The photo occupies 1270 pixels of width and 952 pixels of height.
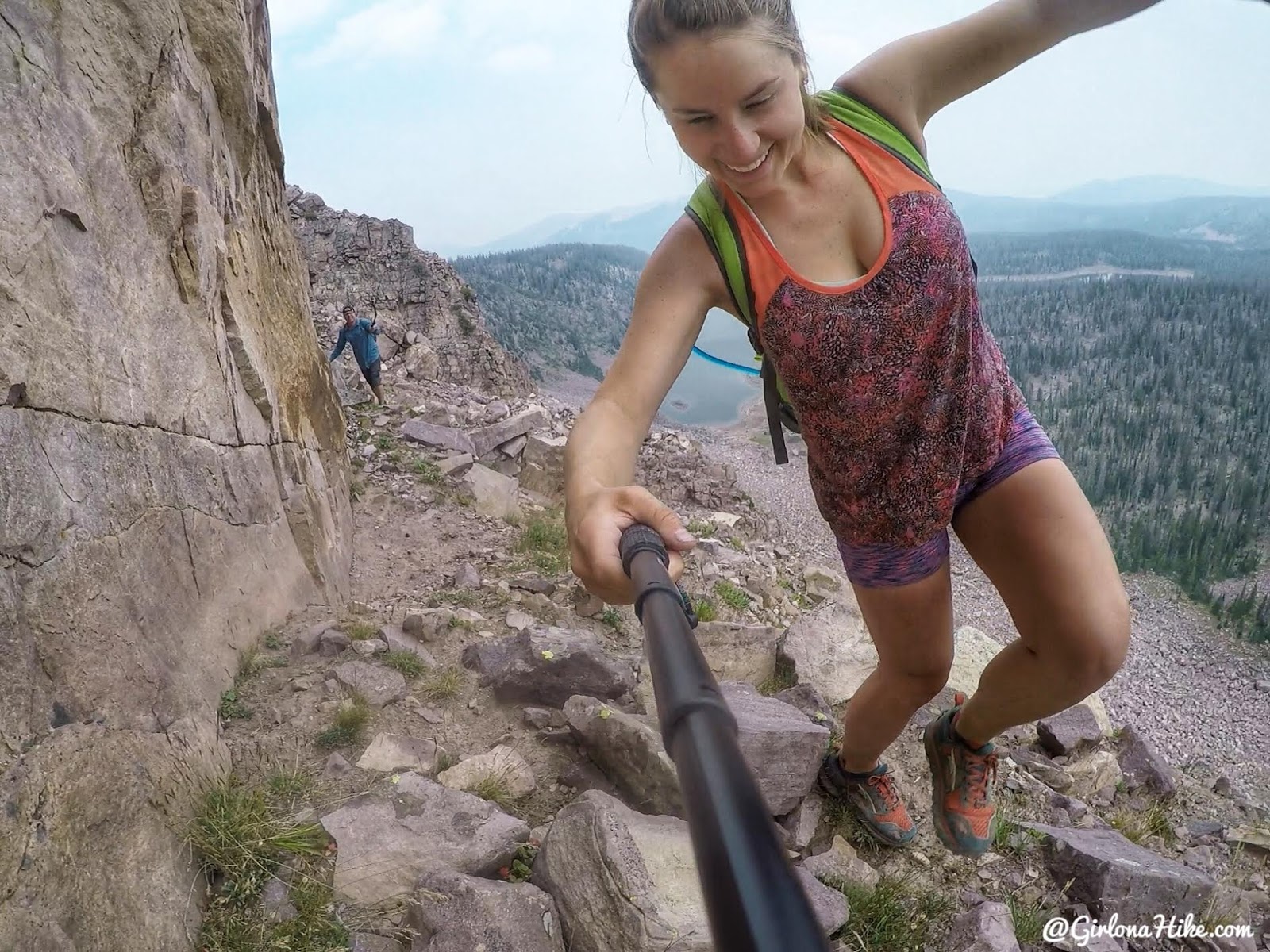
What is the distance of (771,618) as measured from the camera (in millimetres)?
7750

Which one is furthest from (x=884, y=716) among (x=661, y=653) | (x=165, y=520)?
(x=165, y=520)

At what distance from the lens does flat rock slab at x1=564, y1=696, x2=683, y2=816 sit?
3.07 metres

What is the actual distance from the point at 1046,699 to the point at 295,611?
13.7 ft

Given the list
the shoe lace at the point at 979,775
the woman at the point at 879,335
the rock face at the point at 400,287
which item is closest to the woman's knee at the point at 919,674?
the woman at the point at 879,335

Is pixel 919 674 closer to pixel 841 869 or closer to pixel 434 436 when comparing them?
pixel 841 869

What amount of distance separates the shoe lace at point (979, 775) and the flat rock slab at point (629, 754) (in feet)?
3.69

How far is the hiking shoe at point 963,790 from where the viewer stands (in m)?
2.76

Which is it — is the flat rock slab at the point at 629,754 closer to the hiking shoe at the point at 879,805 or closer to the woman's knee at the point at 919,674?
the hiking shoe at the point at 879,805

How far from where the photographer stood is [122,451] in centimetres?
296

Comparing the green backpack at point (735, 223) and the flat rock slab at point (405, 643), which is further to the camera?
the flat rock slab at point (405, 643)

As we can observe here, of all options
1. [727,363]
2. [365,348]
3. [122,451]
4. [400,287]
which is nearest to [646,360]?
[727,363]

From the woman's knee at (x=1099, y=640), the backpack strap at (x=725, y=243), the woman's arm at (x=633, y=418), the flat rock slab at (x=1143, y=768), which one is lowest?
the flat rock slab at (x=1143, y=768)

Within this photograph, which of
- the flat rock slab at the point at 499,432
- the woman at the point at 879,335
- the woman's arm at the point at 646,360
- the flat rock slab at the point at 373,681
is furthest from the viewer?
the flat rock slab at the point at 499,432

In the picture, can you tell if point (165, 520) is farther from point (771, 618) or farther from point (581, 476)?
point (771, 618)
